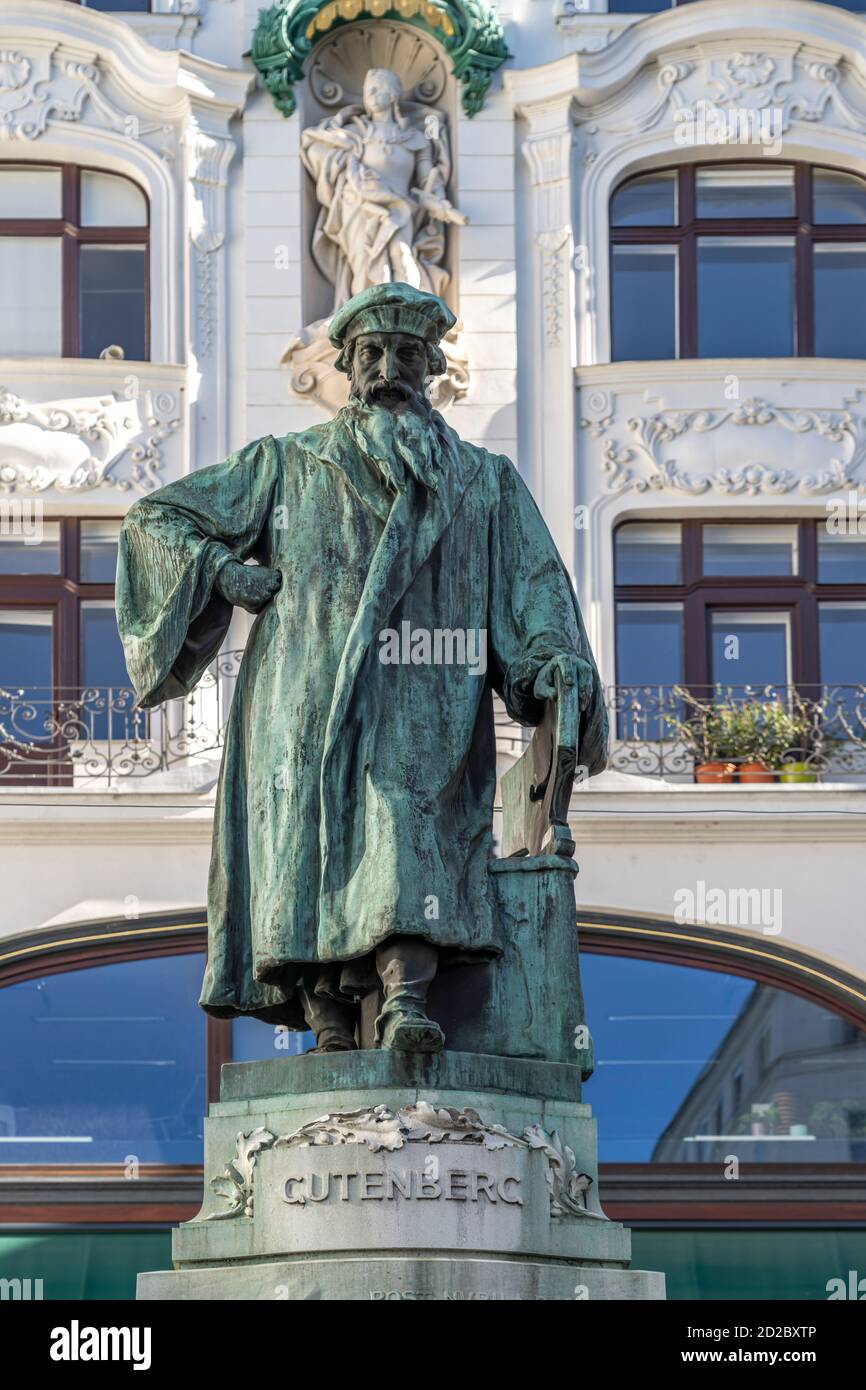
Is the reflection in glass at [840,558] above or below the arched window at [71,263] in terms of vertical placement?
below

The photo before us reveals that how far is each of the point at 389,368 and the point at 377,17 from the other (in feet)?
46.2

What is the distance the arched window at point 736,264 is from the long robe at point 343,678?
1376 centimetres

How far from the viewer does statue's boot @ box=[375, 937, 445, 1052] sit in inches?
249

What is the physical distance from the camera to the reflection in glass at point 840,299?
822 inches

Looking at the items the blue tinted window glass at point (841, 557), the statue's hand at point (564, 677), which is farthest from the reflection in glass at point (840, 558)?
the statue's hand at point (564, 677)

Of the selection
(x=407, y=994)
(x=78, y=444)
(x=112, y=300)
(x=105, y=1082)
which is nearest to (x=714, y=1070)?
(x=105, y=1082)

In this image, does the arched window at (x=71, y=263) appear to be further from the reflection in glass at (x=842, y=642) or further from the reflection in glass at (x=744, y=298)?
the reflection in glass at (x=842, y=642)

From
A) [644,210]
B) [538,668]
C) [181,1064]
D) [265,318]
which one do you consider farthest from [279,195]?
[538,668]

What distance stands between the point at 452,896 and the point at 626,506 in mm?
13797

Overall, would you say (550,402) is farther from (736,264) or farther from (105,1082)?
(105,1082)

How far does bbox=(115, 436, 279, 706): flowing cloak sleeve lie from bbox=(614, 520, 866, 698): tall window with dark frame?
13.0 meters

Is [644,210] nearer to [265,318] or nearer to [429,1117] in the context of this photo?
[265,318]

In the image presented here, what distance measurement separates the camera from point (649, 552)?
67.2 ft

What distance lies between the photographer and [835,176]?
830 inches
